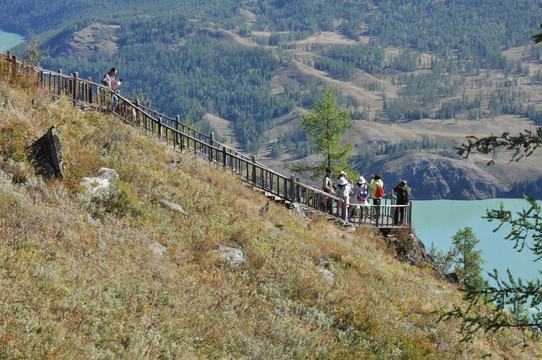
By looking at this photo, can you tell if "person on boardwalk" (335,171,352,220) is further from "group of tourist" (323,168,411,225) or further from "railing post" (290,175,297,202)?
"railing post" (290,175,297,202)

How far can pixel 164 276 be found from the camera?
897 cm

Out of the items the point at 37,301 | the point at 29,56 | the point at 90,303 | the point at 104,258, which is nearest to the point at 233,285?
the point at 104,258

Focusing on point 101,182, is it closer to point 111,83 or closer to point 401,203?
point 111,83

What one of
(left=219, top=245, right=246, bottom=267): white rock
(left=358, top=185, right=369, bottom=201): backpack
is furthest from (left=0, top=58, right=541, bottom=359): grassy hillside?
(left=358, top=185, right=369, bottom=201): backpack

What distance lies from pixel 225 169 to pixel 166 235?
30.4 ft

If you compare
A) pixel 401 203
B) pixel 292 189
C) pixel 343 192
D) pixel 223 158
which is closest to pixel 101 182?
pixel 223 158

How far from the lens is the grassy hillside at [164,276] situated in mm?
6934

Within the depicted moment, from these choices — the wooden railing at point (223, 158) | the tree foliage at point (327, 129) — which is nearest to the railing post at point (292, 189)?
the wooden railing at point (223, 158)

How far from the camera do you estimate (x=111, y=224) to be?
10266 mm

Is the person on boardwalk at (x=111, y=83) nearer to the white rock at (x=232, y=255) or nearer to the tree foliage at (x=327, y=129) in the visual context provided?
the white rock at (x=232, y=255)

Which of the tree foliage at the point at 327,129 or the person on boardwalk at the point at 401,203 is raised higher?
the person on boardwalk at the point at 401,203

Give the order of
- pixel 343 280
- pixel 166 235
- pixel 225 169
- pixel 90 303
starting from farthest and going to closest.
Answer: pixel 225 169 → pixel 343 280 → pixel 166 235 → pixel 90 303

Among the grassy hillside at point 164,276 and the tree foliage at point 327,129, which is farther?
the tree foliage at point 327,129

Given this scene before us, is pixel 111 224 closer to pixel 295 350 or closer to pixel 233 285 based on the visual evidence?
pixel 233 285
